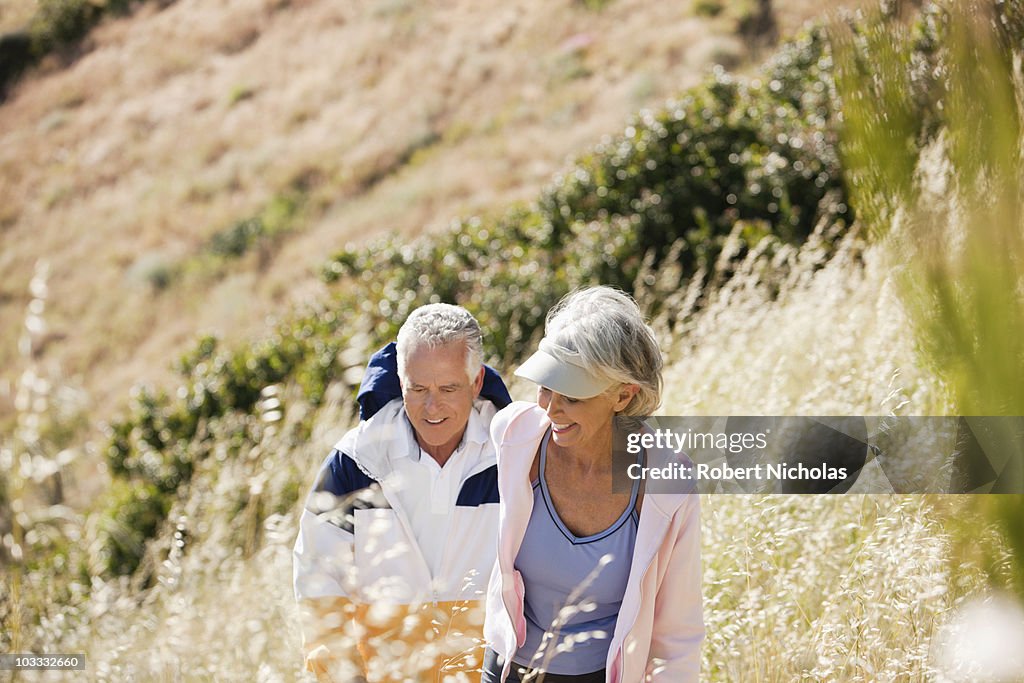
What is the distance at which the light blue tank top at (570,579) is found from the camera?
2.06 meters

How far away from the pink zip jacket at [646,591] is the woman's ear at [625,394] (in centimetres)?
14

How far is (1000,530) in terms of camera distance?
3.53 ft

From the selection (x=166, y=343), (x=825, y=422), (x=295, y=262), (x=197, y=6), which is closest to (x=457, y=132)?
(x=295, y=262)

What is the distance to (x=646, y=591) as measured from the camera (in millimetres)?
1968

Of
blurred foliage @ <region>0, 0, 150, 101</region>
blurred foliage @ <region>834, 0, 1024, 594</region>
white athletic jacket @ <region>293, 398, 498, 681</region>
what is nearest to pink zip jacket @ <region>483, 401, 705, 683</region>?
white athletic jacket @ <region>293, 398, 498, 681</region>

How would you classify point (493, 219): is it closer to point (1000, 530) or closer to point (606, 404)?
point (606, 404)

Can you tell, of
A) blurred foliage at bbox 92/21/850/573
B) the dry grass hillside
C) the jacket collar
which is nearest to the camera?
the jacket collar

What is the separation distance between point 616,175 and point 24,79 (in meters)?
27.7

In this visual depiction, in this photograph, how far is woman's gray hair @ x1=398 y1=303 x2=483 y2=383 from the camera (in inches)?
94.0

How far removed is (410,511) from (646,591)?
0.75 metres

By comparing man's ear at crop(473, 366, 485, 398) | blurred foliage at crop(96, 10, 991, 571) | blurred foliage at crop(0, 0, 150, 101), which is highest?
blurred foliage at crop(0, 0, 150, 101)

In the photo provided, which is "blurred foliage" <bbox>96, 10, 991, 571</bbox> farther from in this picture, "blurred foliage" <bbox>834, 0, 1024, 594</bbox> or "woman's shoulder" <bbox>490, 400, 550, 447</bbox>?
"blurred foliage" <bbox>834, 0, 1024, 594</bbox>

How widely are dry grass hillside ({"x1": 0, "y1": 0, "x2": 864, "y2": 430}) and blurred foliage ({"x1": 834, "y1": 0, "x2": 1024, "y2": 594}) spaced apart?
13.2 metres

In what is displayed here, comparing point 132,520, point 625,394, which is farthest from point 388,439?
point 132,520
